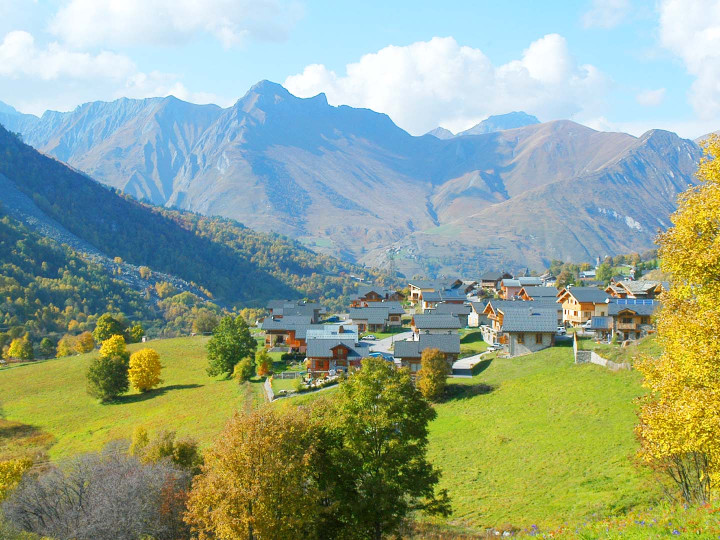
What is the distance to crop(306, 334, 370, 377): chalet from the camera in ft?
216

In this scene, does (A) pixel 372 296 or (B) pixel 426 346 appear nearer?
(B) pixel 426 346

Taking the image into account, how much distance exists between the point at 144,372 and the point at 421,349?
34.2 meters

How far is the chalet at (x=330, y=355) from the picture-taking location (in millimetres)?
65688

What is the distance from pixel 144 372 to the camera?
68500mm

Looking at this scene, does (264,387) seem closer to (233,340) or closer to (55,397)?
(233,340)

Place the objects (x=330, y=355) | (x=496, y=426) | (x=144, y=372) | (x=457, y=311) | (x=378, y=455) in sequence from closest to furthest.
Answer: (x=378, y=455)
(x=496, y=426)
(x=330, y=355)
(x=144, y=372)
(x=457, y=311)

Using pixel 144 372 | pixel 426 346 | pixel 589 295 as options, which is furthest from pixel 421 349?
pixel 144 372

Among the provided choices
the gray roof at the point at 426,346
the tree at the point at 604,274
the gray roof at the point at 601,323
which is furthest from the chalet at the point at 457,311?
the tree at the point at 604,274

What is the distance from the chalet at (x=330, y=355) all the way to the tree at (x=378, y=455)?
44.1m

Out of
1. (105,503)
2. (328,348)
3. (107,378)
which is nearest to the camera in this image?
(105,503)

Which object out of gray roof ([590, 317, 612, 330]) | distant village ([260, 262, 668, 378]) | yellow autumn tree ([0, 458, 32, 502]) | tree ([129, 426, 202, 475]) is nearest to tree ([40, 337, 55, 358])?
distant village ([260, 262, 668, 378])

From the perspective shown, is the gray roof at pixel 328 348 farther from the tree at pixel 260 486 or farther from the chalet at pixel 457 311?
the tree at pixel 260 486

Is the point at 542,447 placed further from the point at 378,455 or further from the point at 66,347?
the point at 66,347

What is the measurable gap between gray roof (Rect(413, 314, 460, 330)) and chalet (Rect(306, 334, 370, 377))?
35.6 feet
